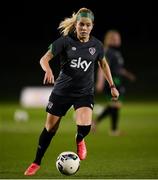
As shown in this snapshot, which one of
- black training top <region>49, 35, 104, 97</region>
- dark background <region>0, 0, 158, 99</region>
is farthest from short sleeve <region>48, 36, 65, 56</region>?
dark background <region>0, 0, 158, 99</region>

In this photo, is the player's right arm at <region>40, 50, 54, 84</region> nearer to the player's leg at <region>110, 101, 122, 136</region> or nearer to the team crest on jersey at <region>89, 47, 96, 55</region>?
the team crest on jersey at <region>89, 47, 96, 55</region>

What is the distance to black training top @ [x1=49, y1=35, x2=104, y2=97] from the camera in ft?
35.3

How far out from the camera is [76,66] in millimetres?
10781

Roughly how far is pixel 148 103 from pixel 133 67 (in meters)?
9.78

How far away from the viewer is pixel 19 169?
451 inches

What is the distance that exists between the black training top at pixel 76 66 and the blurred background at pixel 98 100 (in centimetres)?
125

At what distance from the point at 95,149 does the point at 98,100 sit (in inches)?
747

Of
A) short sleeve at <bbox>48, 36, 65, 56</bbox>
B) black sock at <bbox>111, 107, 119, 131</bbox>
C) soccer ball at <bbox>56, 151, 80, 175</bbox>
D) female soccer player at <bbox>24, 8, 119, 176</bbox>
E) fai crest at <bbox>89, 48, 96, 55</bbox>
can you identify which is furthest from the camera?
black sock at <bbox>111, 107, 119, 131</bbox>

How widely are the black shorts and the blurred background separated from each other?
0.94 metres

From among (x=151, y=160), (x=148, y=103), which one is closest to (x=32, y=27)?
(x=148, y=103)

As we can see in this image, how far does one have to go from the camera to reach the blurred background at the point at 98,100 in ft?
40.3

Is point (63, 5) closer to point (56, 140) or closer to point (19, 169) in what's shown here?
point (56, 140)


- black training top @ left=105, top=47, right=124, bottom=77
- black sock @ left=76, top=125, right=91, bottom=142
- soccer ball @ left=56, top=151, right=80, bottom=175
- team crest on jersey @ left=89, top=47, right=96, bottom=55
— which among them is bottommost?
soccer ball @ left=56, top=151, right=80, bottom=175

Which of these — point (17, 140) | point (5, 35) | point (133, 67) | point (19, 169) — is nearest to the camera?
point (19, 169)
